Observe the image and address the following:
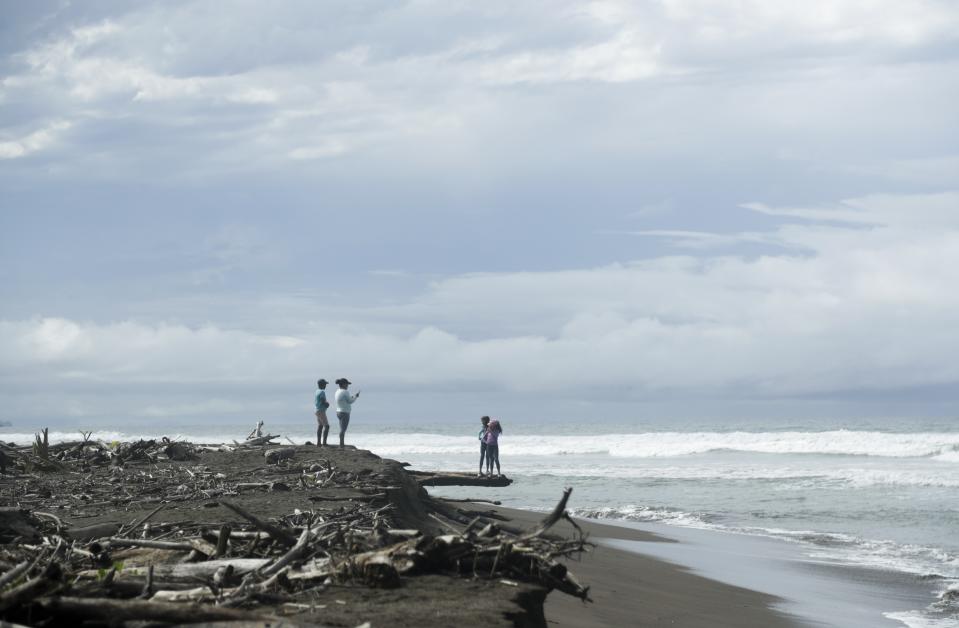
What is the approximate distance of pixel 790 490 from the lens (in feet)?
88.2

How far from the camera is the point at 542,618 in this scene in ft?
20.7

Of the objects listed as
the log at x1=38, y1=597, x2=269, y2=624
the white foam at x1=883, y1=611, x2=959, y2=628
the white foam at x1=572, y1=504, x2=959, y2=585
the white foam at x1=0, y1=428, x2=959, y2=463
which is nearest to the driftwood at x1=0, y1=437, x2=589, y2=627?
the log at x1=38, y1=597, x2=269, y2=624

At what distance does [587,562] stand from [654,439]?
48209 millimetres

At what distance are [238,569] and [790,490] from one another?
2351cm

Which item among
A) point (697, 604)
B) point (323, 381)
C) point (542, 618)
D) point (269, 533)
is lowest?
point (697, 604)

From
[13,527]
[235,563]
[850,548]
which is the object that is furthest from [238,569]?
[850,548]

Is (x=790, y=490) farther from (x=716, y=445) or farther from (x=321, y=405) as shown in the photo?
(x=716, y=445)

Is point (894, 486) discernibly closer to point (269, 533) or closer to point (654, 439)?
point (269, 533)

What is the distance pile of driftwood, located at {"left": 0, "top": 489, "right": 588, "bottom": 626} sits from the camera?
15.5 ft

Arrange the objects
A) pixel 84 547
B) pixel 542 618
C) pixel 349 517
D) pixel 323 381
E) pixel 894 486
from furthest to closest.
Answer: pixel 894 486, pixel 323 381, pixel 349 517, pixel 84 547, pixel 542 618

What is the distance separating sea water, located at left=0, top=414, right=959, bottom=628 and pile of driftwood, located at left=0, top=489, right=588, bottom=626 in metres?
6.49

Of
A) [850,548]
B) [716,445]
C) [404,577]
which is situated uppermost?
[716,445]

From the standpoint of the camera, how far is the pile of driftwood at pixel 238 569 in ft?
15.5

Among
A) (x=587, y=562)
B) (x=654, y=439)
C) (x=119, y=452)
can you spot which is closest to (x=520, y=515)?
(x=587, y=562)
